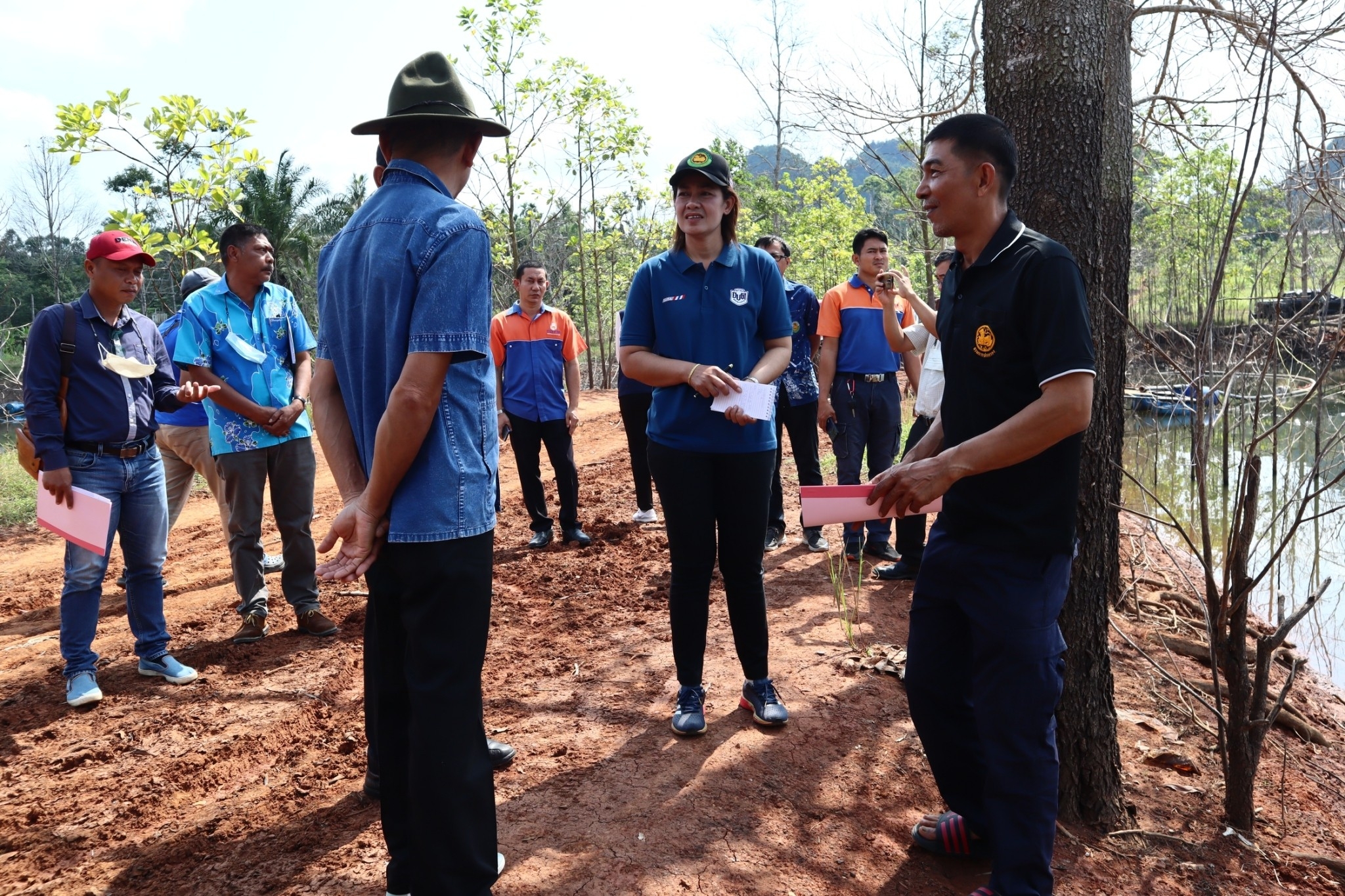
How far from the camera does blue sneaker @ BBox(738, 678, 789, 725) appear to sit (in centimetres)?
343

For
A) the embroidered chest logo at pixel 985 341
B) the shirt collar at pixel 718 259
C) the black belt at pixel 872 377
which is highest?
the shirt collar at pixel 718 259

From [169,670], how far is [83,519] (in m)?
0.92

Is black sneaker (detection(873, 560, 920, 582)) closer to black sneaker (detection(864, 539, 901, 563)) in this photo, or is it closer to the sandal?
black sneaker (detection(864, 539, 901, 563))

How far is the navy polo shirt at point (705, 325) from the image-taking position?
3273 millimetres

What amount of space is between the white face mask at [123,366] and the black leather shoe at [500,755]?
240 cm

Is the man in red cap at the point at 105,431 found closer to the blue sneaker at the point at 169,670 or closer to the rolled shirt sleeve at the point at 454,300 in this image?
the blue sneaker at the point at 169,670

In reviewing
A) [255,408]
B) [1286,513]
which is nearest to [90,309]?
[255,408]

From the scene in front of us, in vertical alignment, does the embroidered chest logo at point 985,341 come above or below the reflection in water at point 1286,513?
above

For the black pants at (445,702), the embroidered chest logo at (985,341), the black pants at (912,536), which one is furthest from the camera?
the black pants at (912,536)

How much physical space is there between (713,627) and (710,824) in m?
1.91

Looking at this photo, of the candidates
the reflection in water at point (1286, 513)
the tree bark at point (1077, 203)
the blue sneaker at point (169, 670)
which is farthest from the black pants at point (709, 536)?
the blue sneaker at point (169, 670)

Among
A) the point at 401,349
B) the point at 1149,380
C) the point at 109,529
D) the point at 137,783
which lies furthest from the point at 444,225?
the point at 1149,380

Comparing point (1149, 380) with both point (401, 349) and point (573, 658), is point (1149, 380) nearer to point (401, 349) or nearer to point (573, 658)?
point (573, 658)

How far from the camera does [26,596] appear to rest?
6.26 metres
